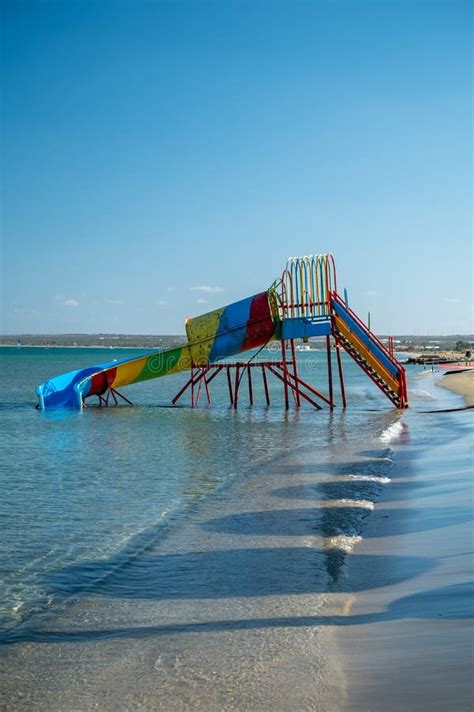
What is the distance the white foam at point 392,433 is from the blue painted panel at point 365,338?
406 centimetres

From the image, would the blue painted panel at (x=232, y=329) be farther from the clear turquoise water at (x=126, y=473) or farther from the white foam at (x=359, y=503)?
the white foam at (x=359, y=503)

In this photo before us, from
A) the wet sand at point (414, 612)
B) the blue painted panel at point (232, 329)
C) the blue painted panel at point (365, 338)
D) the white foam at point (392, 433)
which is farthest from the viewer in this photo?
the blue painted panel at point (232, 329)

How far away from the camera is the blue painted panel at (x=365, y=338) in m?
22.4

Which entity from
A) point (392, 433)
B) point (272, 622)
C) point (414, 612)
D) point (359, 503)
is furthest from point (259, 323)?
point (414, 612)

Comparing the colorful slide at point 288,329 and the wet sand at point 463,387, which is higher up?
the colorful slide at point 288,329

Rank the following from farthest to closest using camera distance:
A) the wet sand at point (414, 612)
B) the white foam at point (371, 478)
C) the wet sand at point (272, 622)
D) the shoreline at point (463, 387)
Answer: the shoreline at point (463, 387) → the white foam at point (371, 478) → the wet sand at point (272, 622) → the wet sand at point (414, 612)

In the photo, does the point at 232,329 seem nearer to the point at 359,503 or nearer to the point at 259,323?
the point at 259,323

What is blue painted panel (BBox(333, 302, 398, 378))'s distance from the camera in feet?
73.5

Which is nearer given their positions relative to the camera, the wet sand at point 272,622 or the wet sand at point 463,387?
the wet sand at point 272,622

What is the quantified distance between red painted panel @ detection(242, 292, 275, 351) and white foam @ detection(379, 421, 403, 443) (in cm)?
589

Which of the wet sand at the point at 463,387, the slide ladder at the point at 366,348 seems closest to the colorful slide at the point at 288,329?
Result: the slide ladder at the point at 366,348

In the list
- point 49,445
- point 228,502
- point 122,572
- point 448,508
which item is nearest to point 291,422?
point 49,445

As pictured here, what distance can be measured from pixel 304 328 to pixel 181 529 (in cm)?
1529

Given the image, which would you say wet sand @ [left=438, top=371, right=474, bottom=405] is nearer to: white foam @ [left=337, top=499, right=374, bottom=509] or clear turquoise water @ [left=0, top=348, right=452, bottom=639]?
clear turquoise water @ [left=0, top=348, right=452, bottom=639]
